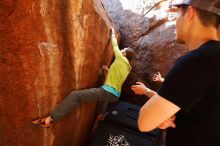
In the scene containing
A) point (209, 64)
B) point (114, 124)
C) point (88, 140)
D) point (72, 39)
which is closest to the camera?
point (209, 64)

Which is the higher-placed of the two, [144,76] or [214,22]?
[214,22]

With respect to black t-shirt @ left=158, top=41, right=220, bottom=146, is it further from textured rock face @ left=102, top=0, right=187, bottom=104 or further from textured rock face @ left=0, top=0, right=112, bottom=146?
textured rock face @ left=102, top=0, right=187, bottom=104

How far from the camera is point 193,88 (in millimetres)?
1152

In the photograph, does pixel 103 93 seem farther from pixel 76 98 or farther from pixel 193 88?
pixel 193 88

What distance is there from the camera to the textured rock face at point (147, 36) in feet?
10.6

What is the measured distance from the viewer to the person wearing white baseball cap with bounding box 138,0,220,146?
1140 mm

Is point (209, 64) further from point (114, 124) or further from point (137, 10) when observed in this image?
point (137, 10)

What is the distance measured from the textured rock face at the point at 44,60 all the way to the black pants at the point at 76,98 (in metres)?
0.06

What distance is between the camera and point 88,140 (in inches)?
129

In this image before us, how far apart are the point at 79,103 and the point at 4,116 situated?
74 centimetres

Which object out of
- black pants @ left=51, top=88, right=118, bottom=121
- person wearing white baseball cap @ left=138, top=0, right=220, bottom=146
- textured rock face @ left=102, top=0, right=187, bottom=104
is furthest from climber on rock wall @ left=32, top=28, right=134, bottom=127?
person wearing white baseball cap @ left=138, top=0, right=220, bottom=146

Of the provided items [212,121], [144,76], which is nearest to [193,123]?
[212,121]

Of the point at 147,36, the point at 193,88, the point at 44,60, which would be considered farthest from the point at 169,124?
the point at 147,36

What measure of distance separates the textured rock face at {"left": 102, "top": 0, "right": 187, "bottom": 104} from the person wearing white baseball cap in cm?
184
